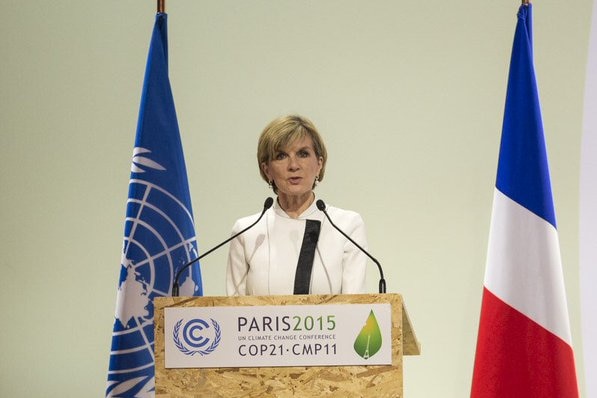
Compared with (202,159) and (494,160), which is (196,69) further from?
(494,160)

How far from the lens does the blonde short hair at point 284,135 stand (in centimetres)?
287

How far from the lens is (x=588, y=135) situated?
402 cm

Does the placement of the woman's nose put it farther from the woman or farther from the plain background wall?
the plain background wall

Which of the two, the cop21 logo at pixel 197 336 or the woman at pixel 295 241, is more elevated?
the woman at pixel 295 241

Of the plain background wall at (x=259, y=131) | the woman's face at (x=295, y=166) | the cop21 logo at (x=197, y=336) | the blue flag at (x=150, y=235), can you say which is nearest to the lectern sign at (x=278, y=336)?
the cop21 logo at (x=197, y=336)

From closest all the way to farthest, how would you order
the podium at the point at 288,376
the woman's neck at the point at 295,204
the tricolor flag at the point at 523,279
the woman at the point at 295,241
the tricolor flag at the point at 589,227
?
the podium at the point at 288,376
the woman at the point at 295,241
the woman's neck at the point at 295,204
the tricolor flag at the point at 523,279
the tricolor flag at the point at 589,227

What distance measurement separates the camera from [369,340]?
226cm

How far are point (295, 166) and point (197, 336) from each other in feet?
2.53

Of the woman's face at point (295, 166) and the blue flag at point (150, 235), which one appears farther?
the blue flag at point (150, 235)

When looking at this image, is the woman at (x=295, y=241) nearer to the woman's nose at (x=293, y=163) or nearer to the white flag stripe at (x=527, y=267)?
the woman's nose at (x=293, y=163)

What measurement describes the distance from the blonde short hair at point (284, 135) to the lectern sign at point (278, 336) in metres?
0.73

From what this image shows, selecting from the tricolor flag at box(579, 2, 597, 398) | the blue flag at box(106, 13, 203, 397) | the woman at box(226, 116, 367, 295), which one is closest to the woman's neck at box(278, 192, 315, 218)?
the woman at box(226, 116, 367, 295)

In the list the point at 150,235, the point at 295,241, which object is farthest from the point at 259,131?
the point at 295,241

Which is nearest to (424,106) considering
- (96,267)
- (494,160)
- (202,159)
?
(494,160)
